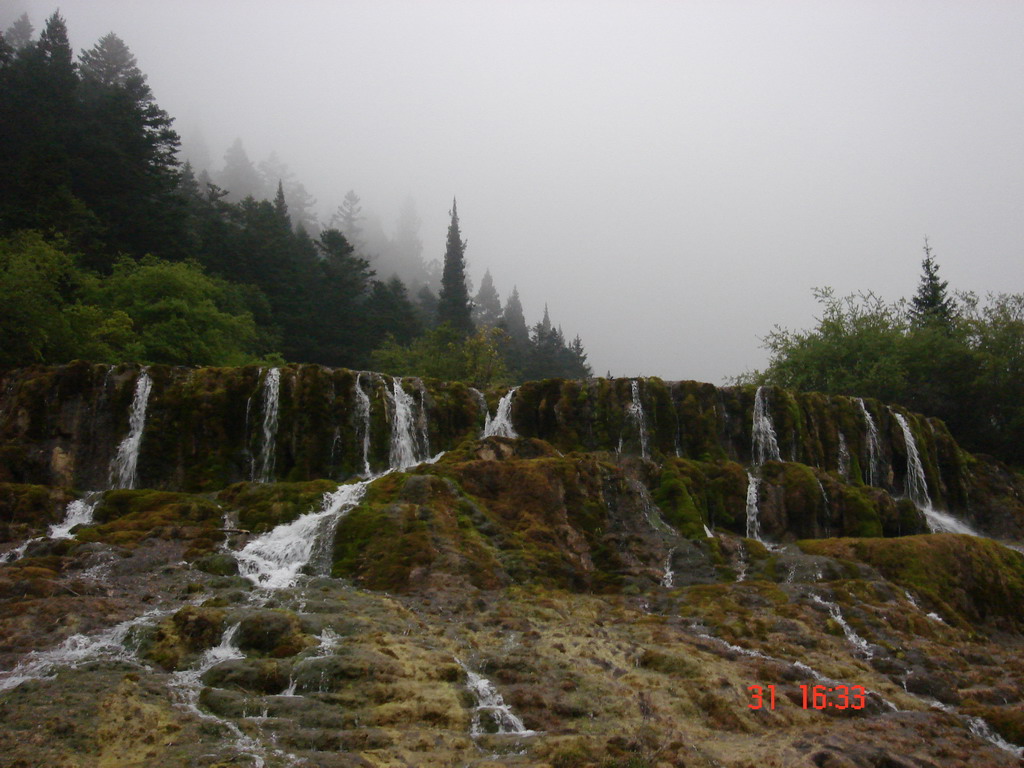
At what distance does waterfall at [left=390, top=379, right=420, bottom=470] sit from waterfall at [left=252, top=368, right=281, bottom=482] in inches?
179

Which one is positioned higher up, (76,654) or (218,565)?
(218,565)

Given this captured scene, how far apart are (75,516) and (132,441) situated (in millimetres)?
7438

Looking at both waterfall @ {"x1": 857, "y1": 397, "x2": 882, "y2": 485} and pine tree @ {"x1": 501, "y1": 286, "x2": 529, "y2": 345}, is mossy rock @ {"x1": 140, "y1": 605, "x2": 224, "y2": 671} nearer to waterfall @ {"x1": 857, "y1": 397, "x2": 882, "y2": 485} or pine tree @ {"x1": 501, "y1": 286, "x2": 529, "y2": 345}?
waterfall @ {"x1": 857, "y1": 397, "x2": 882, "y2": 485}

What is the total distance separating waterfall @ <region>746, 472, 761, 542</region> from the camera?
2162 cm

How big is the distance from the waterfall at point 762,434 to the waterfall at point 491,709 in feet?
74.4

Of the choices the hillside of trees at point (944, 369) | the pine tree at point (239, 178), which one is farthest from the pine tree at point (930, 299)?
the pine tree at point (239, 178)

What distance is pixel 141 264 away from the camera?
37.4 metres

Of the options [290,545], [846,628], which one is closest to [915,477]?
[846,628]

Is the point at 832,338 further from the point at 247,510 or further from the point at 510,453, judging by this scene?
the point at 247,510

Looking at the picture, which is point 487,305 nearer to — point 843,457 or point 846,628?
point 843,457

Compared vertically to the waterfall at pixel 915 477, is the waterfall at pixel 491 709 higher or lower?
lower

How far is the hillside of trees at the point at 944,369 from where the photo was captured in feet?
130

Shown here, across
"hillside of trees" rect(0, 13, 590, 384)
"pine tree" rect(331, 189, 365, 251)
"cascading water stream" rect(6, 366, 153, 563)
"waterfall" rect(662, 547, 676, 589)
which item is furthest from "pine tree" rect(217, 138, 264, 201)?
"waterfall" rect(662, 547, 676, 589)

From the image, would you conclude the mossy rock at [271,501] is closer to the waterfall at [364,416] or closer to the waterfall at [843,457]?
the waterfall at [364,416]
